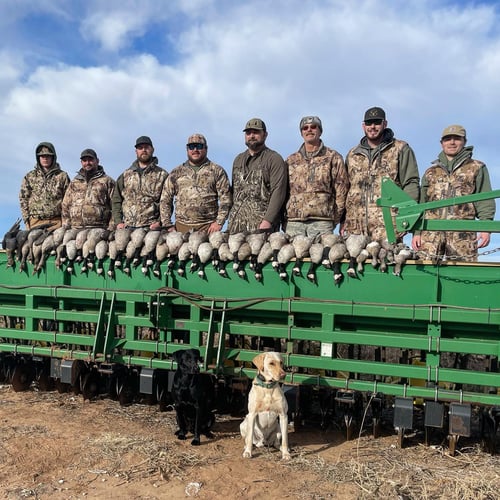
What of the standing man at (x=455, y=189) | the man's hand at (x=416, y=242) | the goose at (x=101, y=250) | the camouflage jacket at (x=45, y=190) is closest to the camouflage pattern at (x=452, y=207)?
the standing man at (x=455, y=189)

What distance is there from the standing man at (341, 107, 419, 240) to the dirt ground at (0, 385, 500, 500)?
2580 mm

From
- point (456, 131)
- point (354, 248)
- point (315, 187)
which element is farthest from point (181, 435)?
point (456, 131)

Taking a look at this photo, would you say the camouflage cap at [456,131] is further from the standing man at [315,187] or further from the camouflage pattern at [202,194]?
the camouflage pattern at [202,194]

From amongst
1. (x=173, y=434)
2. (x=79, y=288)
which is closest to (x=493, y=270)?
(x=173, y=434)

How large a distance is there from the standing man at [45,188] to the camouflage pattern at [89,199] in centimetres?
31

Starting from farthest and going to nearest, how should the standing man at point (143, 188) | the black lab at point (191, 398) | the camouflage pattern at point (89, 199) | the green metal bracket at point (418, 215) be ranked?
the camouflage pattern at point (89, 199) < the standing man at point (143, 188) < the black lab at point (191, 398) < the green metal bracket at point (418, 215)

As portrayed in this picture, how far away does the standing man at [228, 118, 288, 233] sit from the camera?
7.18 metres

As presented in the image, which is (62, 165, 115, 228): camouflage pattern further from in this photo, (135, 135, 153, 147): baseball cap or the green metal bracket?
the green metal bracket

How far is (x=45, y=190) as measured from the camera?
944 cm

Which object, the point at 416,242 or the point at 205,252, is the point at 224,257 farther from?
the point at 416,242

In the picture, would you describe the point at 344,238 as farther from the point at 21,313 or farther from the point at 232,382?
the point at 21,313

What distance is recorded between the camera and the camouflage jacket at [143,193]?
854cm

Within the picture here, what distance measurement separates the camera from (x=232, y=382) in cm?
628

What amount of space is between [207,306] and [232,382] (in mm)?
940
